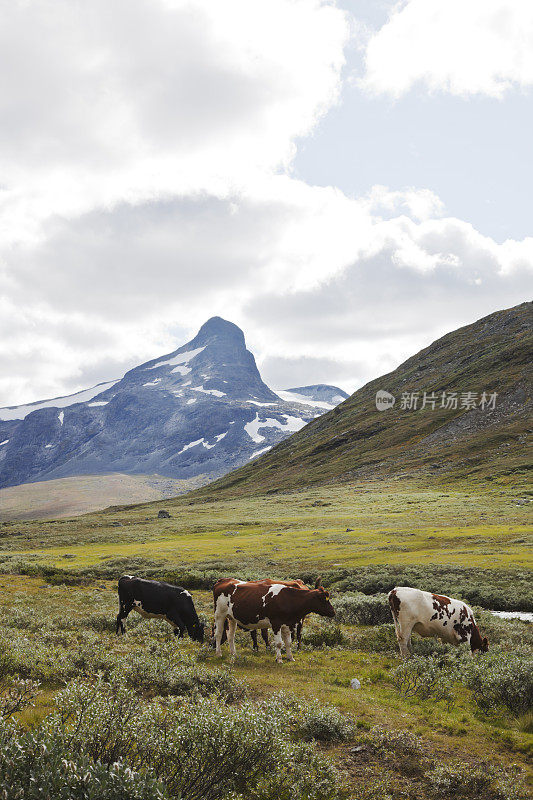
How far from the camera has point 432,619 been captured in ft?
57.9

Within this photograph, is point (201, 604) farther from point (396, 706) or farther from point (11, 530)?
point (11, 530)

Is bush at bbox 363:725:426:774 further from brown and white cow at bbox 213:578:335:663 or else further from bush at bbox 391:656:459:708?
brown and white cow at bbox 213:578:335:663

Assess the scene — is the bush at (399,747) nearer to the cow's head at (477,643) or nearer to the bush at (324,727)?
the bush at (324,727)

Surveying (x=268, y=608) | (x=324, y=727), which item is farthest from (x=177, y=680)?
(x=268, y=608)

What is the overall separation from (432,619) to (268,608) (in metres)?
6.44

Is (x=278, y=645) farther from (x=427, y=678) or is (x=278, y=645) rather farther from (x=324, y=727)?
(x=324, y=727)

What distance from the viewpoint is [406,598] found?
1752 cm

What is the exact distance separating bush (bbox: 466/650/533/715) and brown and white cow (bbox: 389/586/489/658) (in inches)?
155

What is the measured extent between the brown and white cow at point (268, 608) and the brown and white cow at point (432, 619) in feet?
8.67

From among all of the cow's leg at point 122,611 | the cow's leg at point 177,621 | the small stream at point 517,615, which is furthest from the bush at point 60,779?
the small stream at point 517,615

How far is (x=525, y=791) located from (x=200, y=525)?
8420 cm

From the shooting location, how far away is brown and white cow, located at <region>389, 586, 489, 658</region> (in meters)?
17.3

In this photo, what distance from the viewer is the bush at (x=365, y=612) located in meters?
22.6

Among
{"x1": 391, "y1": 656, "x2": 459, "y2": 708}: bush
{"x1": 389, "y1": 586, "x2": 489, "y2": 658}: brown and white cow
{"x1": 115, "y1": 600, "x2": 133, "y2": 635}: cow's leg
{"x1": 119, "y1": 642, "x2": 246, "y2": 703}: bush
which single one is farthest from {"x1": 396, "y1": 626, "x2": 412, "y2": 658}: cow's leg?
{"x1": 115, "y1": 600, "x2": 133, "y2": 635}: cow's leg
